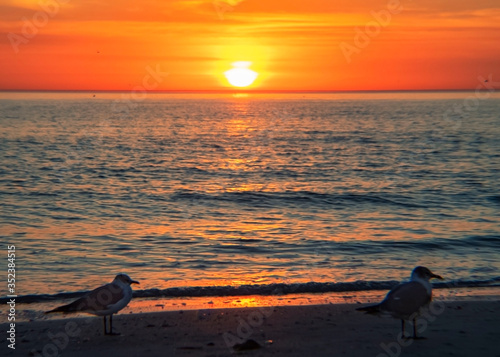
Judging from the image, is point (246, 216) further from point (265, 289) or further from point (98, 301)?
point (98, 301)

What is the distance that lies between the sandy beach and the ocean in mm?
1863

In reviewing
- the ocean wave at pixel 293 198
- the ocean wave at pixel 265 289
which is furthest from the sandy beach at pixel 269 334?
the ocean wave at pixel 293 198

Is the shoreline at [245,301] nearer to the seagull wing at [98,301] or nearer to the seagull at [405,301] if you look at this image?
the seagull wing at [98,301]

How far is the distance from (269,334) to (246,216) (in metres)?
11.5

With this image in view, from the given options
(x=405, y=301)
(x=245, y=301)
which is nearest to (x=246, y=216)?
(x=245, y=301)

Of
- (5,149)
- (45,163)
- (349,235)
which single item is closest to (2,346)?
(349,235)

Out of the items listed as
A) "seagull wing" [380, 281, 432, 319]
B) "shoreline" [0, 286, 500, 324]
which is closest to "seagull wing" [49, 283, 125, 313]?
"shoreline" [0, 286, 500, 324]

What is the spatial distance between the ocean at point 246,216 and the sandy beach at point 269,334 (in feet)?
6.11

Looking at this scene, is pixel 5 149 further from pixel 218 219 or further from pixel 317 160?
pixel 218 219

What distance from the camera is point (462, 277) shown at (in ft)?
39.5

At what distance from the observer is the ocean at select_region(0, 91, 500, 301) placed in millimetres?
12461

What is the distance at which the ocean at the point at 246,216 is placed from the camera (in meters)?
12.5

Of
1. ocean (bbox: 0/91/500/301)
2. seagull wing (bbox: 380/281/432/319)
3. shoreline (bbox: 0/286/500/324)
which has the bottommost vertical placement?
shoreline (bbox: 0/286/500/324)

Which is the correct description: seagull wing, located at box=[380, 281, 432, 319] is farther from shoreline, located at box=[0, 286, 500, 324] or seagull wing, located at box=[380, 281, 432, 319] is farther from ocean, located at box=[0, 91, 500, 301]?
ocean, located at box=[0, 91, 500, 301]
